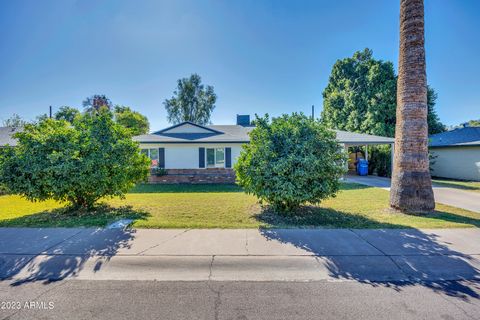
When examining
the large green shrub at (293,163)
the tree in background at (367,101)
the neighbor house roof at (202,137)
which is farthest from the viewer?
the tree in background at (367,101)

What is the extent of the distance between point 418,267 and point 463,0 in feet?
39.4

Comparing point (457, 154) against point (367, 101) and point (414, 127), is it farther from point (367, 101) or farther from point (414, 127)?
point (414, 127)

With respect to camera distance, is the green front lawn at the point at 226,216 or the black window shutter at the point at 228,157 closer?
the green front lawn at the point at 226,216

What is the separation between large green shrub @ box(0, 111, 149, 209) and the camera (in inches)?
262

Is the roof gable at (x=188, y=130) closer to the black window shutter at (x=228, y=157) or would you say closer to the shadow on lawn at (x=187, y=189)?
the black window shutter at (x=228, y=157)

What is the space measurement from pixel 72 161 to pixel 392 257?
8.26 metres

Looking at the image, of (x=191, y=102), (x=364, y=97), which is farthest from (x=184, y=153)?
(x=191, y=102)

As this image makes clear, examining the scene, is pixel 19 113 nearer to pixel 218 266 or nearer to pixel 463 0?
pixel 218 266

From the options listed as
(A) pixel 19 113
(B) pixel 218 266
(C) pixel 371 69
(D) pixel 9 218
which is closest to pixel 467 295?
(B) pixel 218 266

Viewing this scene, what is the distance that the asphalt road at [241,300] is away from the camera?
2.81m

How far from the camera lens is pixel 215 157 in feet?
52.4

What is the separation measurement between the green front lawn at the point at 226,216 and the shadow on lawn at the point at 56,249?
14.0 inches

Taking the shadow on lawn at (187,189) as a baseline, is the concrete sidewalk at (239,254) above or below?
below

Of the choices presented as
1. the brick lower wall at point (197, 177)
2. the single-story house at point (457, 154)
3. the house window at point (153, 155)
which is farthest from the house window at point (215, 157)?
the single-story house at point (457, 154)
